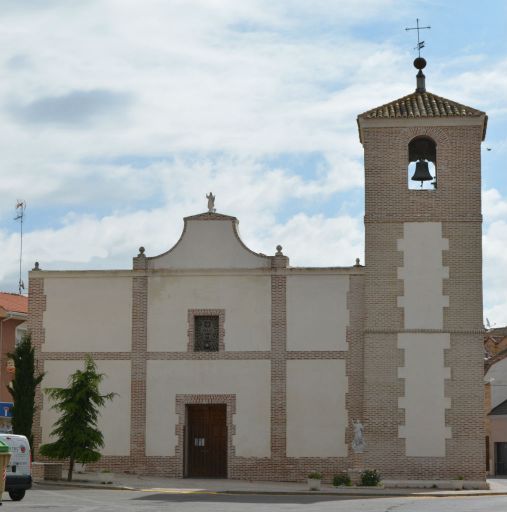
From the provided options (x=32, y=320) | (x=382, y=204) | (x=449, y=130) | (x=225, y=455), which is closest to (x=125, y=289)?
(x=32, y=320)

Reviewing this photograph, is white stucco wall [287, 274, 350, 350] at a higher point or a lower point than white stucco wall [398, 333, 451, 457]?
higher

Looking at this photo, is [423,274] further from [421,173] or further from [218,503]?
[218,503]

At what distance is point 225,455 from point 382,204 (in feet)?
31.5

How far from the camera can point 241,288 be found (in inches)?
1507

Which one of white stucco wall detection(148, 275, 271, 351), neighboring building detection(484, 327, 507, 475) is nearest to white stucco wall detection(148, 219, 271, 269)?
white stucco wall detection(148, 275, 271, 351)

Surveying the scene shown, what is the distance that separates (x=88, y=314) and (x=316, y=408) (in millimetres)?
8200

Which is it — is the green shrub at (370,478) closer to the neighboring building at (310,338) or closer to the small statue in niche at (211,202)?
the neighboring building at (310,338)

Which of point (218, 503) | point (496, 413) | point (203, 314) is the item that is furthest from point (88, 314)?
point (496, 413)

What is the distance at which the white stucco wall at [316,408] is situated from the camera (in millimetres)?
37156

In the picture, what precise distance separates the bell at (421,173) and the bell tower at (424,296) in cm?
3

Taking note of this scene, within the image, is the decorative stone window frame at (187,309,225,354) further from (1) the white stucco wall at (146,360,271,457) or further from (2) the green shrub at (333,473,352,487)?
(2) the green shrub at (333,473,352,487)

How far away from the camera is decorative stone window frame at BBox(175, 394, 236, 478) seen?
123 feet

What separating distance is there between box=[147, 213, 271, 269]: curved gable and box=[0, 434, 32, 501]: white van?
13124 millimetres

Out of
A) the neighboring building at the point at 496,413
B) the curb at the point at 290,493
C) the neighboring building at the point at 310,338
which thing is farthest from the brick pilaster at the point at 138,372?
the neighboring building at the point at 496,413
